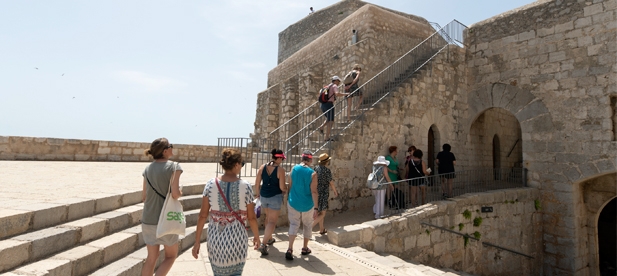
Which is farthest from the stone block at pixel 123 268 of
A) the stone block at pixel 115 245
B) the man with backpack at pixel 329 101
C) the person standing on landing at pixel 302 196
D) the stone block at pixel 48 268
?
the man with backpack at pixel 329 101

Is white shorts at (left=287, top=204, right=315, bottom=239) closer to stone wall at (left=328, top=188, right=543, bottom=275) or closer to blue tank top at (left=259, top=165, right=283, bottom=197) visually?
blue tank top at (left=259, top=165, right=283, bottom=197)

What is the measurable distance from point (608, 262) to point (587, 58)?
8.18 m

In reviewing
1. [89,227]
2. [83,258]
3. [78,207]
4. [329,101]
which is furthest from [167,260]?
[329,101]

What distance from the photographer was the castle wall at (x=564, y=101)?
8.77 metres

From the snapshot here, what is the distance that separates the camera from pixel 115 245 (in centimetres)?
406

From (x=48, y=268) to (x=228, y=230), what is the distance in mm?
1760

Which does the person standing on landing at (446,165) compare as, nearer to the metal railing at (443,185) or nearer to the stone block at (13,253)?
the metal railing at (443,185)

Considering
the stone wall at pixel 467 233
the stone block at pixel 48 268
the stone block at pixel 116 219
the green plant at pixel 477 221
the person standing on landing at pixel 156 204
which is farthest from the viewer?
the green plant at pixel 477 221

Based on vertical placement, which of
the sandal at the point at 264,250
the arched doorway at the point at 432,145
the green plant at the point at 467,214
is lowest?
the sandal at the point at 264,250

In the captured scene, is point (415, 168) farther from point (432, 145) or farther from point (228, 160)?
point (228, 160)

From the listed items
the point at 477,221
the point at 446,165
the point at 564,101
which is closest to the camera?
the point at 477,221

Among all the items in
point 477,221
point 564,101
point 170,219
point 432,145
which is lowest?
point 477,221

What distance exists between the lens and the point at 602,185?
31.3 feet

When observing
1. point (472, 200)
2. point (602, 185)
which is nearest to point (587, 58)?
point (602, 185)
